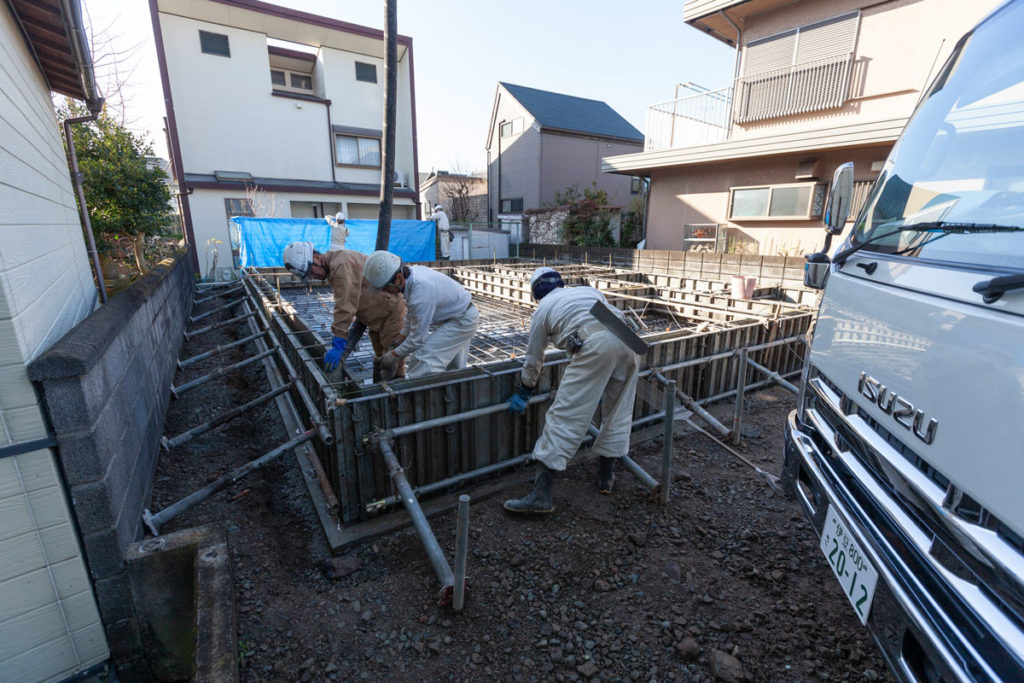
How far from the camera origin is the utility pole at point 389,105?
668 cm

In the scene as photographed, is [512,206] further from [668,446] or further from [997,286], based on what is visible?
[997,286]

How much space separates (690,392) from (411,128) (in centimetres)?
1777

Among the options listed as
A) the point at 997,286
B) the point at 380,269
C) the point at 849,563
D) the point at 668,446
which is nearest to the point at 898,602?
the point at 849,563

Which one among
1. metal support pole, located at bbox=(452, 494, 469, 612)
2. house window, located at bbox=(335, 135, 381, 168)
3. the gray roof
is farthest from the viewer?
the gray roof

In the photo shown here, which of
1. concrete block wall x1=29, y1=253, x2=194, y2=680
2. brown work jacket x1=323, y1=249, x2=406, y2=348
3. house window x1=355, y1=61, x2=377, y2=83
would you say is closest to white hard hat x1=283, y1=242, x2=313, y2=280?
brown work jacket x1=323, y1=249, x2=406, y2=348

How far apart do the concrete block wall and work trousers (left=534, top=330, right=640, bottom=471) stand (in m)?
2.39

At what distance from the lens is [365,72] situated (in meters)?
18.6

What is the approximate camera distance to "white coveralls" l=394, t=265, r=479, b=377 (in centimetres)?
395

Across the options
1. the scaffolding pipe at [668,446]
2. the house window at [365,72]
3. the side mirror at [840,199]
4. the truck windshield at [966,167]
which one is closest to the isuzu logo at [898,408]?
the truck windshield at [966,167]

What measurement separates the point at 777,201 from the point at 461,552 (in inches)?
421

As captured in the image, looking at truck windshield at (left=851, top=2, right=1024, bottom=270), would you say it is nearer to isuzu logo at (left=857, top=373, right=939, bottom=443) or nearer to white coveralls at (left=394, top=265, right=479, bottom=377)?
isuzu logo at (left=857, top=373, right=939, bottom=443)

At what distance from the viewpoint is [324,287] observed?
1200 cm

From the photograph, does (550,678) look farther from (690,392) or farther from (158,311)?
(158,311)

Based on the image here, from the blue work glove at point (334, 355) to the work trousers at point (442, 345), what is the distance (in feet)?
2.09
